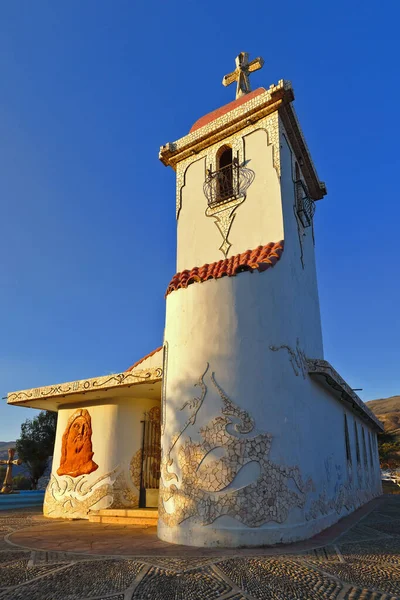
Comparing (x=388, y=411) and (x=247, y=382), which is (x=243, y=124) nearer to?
(x=247, y=382)

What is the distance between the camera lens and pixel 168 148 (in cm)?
1096

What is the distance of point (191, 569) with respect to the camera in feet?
14.7

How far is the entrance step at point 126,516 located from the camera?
8.52m

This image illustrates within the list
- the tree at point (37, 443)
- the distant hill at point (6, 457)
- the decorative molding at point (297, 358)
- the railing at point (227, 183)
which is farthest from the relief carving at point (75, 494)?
the distant hill at point (6, 457)

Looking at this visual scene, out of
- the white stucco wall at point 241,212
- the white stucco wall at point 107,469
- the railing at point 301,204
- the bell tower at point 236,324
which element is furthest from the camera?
the railing at point 301,204

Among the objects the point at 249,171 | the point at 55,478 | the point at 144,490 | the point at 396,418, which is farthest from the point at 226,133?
the point at 396,418

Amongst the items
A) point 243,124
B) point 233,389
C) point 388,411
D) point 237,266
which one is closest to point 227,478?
point 233,389

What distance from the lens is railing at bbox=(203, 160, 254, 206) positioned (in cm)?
955

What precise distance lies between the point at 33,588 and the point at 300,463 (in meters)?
Result: 4.39

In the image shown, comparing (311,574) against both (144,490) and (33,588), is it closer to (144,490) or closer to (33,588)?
(33,588)

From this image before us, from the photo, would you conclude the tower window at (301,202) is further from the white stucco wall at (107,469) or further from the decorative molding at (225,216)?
the white stucco wall at (107,469)

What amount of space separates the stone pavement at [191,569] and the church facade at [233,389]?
2.28 ft

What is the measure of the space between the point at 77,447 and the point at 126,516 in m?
2.58

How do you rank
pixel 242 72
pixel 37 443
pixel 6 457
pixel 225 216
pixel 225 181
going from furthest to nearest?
pixel 6 457, pixel 37 443, pixel 242 72, pixel 225 181, pixel 225 216
